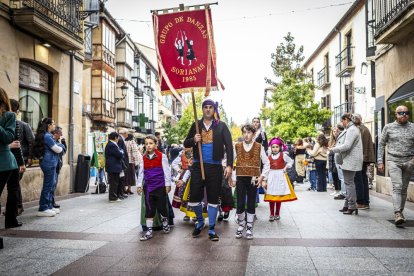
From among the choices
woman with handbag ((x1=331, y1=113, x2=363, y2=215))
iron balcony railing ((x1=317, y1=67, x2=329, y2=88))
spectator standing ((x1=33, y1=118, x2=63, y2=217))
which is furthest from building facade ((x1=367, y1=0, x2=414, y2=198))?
iron balcony railing ((x1=317, y1=67, x2=329, y2=88))

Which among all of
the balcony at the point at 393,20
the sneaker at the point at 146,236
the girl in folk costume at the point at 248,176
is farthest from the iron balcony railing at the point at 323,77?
the sneaker at the point at 146,236

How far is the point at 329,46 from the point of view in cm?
3222

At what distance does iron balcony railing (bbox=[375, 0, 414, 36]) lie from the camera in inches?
393

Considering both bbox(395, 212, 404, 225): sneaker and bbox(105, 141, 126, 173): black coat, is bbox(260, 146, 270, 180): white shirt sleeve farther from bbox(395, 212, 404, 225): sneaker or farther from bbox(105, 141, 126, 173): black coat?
bbox(105, 141, 126, 173): black coat

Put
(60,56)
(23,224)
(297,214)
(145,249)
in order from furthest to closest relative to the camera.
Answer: (60,56), (297,214), (23,224), (145,249)

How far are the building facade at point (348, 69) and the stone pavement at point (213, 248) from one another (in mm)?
14440

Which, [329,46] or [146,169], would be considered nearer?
[146,169]

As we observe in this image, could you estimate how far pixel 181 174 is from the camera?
7926 mm

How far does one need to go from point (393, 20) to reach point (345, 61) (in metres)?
17.3

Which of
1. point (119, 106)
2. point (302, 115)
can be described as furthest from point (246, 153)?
point (119, 106)

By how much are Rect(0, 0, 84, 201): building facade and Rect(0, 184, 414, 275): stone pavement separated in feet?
13.9

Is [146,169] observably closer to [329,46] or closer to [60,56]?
[60,56]

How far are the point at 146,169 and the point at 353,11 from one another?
2253 cm

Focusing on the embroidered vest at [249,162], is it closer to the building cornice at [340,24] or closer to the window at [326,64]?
the building cornice at [340,24]
